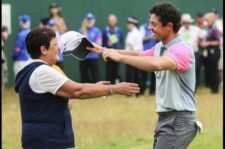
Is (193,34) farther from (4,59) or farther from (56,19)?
(4,59)

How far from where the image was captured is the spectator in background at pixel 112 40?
21000 mm

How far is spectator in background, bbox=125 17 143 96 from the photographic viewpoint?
800 inches

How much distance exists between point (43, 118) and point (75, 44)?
751 mm

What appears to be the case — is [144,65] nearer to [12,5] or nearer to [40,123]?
[40,123]

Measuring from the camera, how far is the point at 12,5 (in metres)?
21.7

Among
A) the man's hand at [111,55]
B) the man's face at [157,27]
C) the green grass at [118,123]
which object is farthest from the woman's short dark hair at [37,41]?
the green grass at [118,123]

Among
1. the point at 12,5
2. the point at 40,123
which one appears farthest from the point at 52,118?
the point at 12,5

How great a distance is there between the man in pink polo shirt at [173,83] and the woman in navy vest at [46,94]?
386mm

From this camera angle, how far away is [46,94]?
6.52m

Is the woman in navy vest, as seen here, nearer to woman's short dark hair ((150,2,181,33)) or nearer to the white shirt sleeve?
the white shirt sleeve

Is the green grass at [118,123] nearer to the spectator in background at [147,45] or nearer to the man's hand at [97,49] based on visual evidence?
the spectator in background at [147,45]

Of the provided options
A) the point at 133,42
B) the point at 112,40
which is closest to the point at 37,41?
the point at 133,42

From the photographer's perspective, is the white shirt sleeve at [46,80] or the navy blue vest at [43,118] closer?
the white shirt sleeve at [46,80]

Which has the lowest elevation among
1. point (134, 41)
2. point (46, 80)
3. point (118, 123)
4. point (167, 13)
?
point (118, 123)
